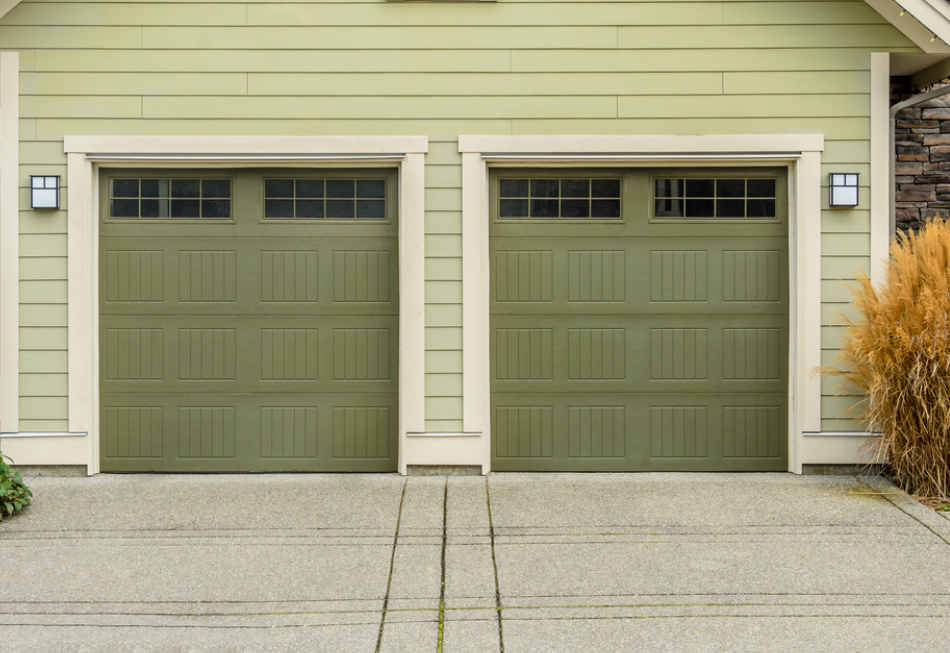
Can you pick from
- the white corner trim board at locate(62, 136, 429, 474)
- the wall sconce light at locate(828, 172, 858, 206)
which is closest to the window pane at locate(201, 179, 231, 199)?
the white corner trim board at locate(62, 136, 429, 474)

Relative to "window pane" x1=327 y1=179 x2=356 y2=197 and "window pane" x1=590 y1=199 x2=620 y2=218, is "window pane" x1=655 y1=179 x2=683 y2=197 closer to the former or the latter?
"window pane" x1=590 y1=199 x2=620 y2=218

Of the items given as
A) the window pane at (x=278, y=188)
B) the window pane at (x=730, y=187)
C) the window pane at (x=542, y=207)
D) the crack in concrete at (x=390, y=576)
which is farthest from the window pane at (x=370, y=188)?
the window pane at (x=730, y=187)

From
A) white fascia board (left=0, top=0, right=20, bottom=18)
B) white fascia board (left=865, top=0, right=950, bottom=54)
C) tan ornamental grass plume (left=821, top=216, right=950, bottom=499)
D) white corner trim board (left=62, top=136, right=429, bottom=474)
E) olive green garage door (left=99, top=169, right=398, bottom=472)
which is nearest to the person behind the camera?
tan ornamental grass plume (left=821, top=216, right=950, bottom=499)

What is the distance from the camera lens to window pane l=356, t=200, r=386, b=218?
589cm

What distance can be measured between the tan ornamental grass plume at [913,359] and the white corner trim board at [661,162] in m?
0.41

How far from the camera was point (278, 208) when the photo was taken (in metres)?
5.90

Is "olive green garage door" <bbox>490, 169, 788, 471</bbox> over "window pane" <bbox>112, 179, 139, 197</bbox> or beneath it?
beneath

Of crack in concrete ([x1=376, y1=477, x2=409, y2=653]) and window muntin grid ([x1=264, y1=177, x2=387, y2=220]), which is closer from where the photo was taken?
crack in concrete ([x1=376, y1=477, x2=409, y2=653])

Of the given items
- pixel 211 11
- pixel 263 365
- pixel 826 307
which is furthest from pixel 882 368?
pixel 211 11

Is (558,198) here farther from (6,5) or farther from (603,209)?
(6,5)

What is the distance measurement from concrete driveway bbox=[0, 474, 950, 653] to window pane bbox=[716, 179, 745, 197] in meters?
2.04

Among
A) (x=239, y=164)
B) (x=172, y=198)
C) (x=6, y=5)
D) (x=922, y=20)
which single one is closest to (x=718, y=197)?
(x=922, y=20)

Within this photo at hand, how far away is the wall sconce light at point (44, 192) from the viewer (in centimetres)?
570

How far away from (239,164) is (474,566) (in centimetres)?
336
